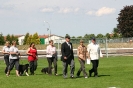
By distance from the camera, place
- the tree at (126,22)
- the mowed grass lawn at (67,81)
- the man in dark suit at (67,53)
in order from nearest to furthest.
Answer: the mowed grass lawn at (67,81) → the man in dark suit at (67,53) → the tree at (126,22)

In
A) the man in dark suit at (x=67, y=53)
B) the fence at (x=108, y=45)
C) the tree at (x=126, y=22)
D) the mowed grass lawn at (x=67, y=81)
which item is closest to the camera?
the mowed grass lawn at (x=67, y=81)

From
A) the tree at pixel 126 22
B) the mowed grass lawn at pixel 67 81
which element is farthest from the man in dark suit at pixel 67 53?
the tree at pixel 126 22

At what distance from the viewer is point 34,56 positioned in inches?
854

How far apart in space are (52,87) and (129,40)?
59.6 metres

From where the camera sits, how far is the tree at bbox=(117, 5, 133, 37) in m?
98.8

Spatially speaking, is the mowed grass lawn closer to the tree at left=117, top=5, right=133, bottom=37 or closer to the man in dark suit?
the man in dark suit

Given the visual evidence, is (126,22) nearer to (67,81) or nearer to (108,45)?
(108,45)

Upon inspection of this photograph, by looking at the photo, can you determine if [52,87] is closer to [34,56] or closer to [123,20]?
[34,56]

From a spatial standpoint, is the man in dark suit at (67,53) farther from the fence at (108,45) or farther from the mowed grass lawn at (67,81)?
the fence at (108,45)

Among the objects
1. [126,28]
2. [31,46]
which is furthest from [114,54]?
[126,28]

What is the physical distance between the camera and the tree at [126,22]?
98750mm

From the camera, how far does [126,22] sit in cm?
9956

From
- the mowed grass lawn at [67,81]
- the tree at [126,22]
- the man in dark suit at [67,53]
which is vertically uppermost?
the tree at [126,22]

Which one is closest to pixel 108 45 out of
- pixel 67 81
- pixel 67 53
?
pixel 67 53
